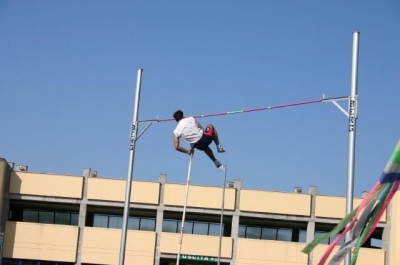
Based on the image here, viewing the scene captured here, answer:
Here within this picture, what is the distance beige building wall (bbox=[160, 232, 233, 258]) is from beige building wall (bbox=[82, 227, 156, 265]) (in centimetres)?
76

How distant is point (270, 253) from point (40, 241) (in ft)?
42.1

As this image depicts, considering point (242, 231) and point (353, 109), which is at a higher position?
point (353, 109)

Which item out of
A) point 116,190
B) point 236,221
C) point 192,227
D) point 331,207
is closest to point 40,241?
point 116,190

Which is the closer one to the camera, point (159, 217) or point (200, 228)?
point (159, 217)

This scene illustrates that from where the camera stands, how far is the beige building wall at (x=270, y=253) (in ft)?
145

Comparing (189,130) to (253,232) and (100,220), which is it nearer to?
(253,232)

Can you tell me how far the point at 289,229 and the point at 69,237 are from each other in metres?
12.8

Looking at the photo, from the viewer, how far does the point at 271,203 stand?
4506 cm

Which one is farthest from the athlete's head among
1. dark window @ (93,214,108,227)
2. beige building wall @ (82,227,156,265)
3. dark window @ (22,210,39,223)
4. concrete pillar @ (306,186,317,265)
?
dark window @ (22,210,39,223)

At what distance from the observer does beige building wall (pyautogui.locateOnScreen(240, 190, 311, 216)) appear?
148 ft

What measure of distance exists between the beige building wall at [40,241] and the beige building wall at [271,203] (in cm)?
977

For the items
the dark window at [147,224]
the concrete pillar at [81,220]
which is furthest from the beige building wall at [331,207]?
the concrete pillar at [81,220]

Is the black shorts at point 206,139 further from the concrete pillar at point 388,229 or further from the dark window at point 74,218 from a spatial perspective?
the dark window at point 74,218

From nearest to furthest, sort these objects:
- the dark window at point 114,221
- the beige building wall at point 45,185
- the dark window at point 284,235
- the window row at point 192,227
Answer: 1. the beige building wall at point 45,185
2. the window row at point 192,227
3. the dark window at point 114,221
4. the dark window at point 284,235
